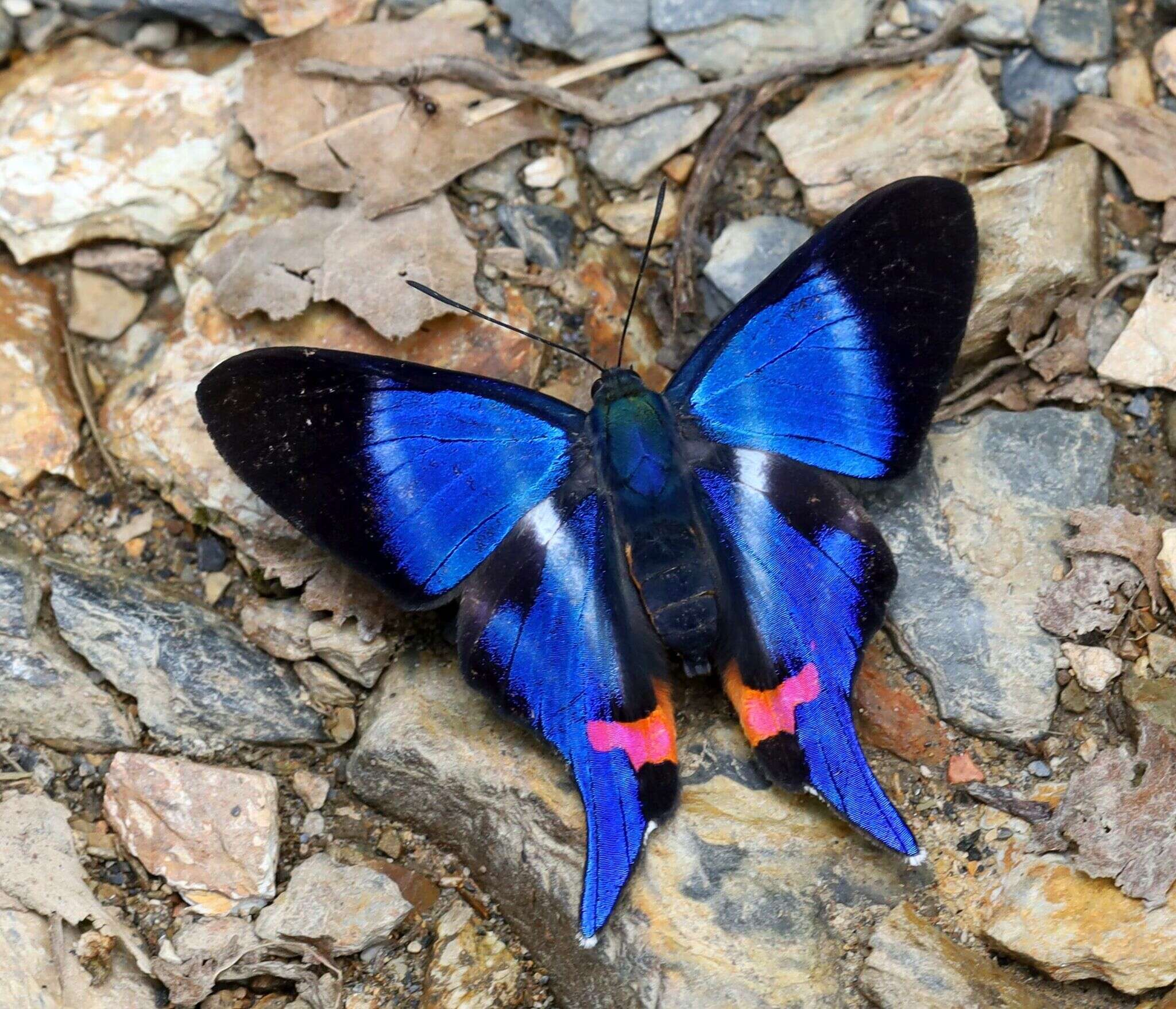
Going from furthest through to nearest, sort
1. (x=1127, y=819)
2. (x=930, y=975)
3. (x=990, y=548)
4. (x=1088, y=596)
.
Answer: (x=990, y=548), (x=1088, y=596), (x=1127, y=819), (x=930, y=975)

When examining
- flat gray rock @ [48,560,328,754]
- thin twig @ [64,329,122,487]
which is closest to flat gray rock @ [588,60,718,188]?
thin twig @ [64,329,122,487]

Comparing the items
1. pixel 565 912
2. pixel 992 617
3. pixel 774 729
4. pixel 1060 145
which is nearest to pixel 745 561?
pixel 774 729

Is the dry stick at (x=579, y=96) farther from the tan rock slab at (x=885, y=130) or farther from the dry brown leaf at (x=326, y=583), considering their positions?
the dry brown leaf at (x=326, y=583)

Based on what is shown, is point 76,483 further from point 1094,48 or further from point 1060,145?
point 1094,48

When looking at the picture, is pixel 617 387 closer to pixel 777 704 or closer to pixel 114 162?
pixel 777 704

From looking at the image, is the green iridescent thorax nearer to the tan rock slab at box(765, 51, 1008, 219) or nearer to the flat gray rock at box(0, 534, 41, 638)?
the tan rock slab at box(765, 51, 1008, 219)

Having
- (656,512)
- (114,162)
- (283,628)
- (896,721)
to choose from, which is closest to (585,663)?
(656,512)
